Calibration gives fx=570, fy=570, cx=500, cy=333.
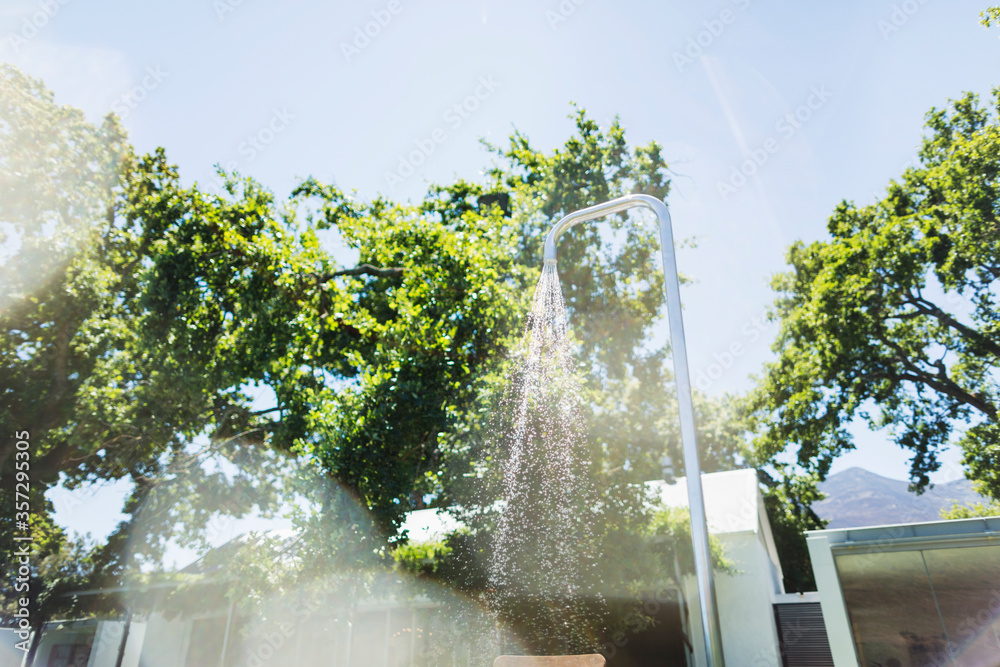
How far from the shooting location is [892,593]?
9.34 metres

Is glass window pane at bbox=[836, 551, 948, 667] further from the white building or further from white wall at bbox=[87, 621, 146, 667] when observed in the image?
white wall at bbox=[87, 621, 146, 667]

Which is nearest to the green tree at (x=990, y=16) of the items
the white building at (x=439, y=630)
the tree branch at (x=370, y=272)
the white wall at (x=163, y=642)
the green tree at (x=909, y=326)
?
the green tree at (x=909, y=326)

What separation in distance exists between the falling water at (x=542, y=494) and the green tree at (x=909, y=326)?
821cm

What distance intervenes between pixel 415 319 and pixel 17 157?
11920 millimetres

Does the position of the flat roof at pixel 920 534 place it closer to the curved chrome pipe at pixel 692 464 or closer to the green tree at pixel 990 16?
the curved chrome pipe at pixel 692 464

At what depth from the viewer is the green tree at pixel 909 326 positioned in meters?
15.2

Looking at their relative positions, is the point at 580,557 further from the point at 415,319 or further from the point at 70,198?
the point at 70,198

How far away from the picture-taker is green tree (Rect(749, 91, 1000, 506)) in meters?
15.2

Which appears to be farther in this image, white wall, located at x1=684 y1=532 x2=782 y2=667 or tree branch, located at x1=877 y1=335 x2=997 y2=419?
tree branch, located at x1=877 y1=335 x2=997 y2=419

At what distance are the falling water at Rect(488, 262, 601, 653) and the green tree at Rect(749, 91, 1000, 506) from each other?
8213 millimetres

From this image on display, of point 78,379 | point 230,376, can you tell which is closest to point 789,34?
point 230,376

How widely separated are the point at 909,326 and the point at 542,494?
43.3ft

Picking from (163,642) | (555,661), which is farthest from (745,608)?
(163,642)

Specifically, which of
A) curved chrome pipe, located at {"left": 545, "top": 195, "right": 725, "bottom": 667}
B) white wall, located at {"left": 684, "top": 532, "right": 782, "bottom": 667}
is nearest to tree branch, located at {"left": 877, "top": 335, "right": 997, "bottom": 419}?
white wall, located at {"left": 684, "top": 532, "right": 782, "bottom": 667}
